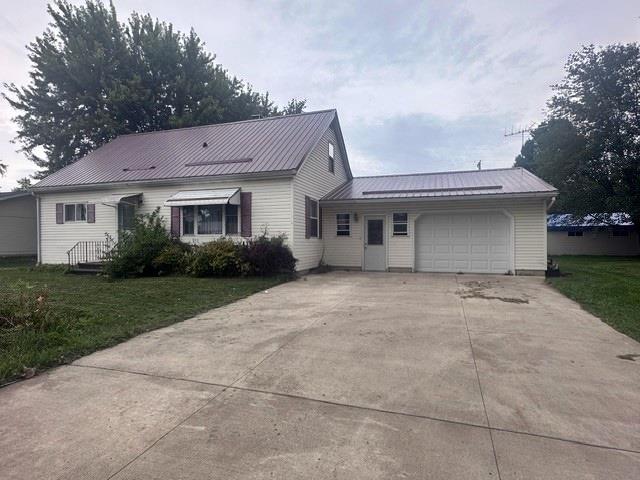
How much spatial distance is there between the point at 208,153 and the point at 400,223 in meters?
7.94

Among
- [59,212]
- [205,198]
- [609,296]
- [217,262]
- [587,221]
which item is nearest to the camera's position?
[609,296]

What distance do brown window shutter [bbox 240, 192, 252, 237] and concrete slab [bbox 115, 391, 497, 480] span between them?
905 centimetres

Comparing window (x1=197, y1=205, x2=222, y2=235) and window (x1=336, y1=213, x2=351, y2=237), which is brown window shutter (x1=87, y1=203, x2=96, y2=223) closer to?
window (x1=197, y1=205, x2=222, y2=235)

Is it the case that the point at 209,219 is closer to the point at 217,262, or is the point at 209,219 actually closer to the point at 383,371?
the point at 217,262

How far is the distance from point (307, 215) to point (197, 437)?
10306 mm

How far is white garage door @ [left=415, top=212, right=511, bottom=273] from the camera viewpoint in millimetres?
12375

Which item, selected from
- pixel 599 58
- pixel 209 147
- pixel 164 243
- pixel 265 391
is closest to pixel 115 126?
pixel 209 147

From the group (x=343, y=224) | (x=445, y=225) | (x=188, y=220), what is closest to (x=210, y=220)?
(x=188, y=220)

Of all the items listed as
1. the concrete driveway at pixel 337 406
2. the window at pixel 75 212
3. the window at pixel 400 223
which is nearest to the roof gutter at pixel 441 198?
the window at pixel 400 223

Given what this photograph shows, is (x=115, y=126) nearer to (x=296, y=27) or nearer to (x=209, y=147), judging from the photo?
(x=209, y=147)

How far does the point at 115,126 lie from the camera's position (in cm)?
2205

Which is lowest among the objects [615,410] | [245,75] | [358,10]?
[615,410]

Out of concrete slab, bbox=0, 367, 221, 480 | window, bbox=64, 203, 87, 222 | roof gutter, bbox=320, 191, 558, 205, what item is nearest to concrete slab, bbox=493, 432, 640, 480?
concrete slab, bbox=0, 367, 221, 480

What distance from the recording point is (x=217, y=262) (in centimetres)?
1052
